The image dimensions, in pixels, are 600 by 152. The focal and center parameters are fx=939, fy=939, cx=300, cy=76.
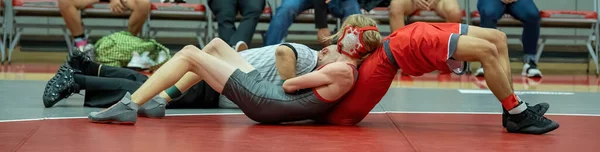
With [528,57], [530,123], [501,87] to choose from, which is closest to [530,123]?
[530,123]

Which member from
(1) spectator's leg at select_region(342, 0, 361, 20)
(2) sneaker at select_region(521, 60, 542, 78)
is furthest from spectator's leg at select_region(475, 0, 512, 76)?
(1) spectator's leg at select_region(342, 0, 361, 20)

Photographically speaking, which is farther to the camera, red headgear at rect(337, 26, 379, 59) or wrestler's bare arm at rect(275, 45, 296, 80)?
wrestler's bare arm at rect(275, 45, 296, 80)

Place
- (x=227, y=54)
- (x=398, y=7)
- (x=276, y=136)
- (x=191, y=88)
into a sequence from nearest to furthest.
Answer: (x=276, y=136) < (x=227, y=54) < (x=191, y=88) < (x=398, y=7)

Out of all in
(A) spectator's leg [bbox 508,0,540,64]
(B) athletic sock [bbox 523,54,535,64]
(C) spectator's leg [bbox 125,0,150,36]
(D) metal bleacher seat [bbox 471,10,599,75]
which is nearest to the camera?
(A) spectator's leg [bbox 508,0,540,64]

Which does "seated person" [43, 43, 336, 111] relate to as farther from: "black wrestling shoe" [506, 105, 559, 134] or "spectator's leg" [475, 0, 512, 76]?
"spectator's leg" [475, 0, 512, 76]

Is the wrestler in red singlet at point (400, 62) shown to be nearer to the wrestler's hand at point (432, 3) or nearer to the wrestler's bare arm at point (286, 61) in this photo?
the wrestler's bare arm at point (286, 61)

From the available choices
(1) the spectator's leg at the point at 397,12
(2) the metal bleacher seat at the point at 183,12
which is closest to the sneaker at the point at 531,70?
(1) the spectator's leg at the point at 397,12

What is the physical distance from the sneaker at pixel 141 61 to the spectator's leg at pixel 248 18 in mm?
875

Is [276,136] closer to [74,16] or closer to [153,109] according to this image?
[153,109]

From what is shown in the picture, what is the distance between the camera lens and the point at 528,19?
8875mm

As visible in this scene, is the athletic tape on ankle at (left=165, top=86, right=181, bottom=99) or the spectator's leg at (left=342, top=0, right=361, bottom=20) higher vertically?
the athletic tape on ankle at (left=165, top=86, right=181, bottom=99)

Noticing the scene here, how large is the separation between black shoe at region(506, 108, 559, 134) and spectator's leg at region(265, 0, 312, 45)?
13.0 feet

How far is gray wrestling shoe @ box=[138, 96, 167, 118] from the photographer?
494cm

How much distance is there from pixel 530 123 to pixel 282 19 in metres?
4.17
